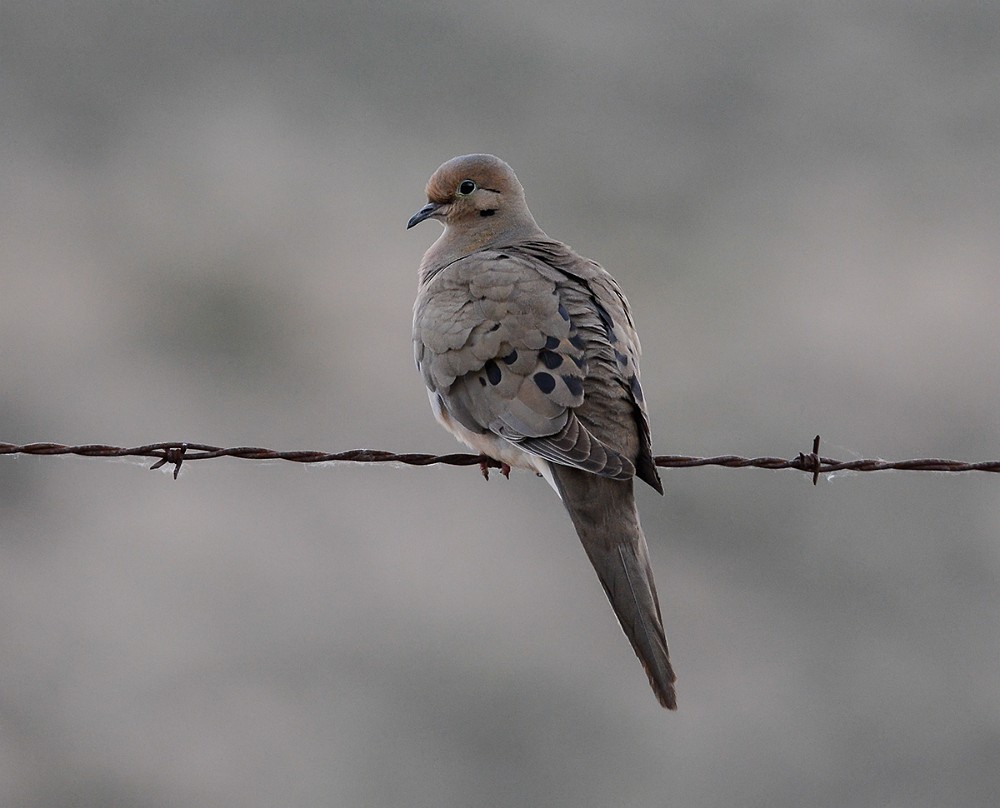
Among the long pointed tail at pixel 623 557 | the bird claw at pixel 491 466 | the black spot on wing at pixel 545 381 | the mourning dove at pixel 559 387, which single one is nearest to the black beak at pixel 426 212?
the mourning dove at pixel 559 387

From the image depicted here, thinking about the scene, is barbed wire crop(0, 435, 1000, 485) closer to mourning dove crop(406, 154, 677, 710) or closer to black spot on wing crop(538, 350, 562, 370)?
mourning dove crop(406, 154, 677, 710)

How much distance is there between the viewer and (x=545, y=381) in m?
3.96

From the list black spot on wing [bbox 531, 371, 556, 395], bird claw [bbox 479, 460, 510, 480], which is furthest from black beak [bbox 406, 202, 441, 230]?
black spot on wing [bbox 531, 371, 556, 395]

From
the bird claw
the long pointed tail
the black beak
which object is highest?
the black beak

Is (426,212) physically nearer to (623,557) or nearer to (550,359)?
(550,359)

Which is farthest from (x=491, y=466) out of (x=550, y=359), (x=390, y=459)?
(x=390, y=459)

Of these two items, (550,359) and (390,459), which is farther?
Answer: (550,359)

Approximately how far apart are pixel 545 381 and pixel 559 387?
0.17 ft

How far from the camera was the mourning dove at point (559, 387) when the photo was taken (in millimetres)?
3682

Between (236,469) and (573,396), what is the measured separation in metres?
12.3

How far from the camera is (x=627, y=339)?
4.28 meters

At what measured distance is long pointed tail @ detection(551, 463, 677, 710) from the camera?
3527mm

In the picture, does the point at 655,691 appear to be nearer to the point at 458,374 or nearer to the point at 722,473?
the point at 458,374

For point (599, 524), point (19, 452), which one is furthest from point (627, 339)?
point (19, 452)
